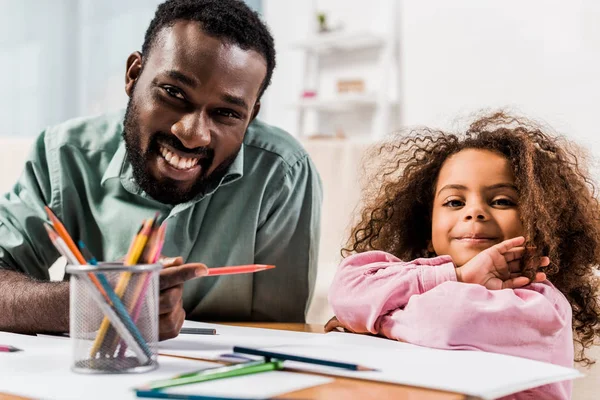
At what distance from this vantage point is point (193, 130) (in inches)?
48.0

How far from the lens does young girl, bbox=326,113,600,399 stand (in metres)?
0.90

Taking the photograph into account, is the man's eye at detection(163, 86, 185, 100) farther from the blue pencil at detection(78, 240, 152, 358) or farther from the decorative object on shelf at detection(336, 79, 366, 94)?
the decorative object on shelf at detection(336, 79, 366, 94)

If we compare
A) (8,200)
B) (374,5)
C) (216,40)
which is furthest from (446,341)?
(374,5)

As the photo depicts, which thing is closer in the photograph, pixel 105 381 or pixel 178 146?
pixel 105 381

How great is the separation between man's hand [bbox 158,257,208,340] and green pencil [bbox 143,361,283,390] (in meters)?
0.14

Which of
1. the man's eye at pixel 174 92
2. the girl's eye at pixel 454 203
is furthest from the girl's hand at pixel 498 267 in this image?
the man's eye at pixel 174 92

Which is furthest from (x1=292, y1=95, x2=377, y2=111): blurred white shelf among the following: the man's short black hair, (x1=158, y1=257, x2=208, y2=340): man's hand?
(x1=158, y1=257, x2=208, y2=340): man's hand

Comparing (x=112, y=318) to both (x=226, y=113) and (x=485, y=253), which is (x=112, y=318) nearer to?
(x=485, y=253)

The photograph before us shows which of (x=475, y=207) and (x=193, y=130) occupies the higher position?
(x=193, y=130)

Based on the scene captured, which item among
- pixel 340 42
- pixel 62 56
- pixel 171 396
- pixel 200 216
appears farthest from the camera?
pixel 62 56

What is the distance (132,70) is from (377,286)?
0.73 metres

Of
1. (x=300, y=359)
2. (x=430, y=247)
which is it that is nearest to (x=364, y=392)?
(x=300, y=359)

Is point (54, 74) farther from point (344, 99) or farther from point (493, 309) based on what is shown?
point (493, 309)

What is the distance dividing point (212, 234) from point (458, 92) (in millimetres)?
3146
